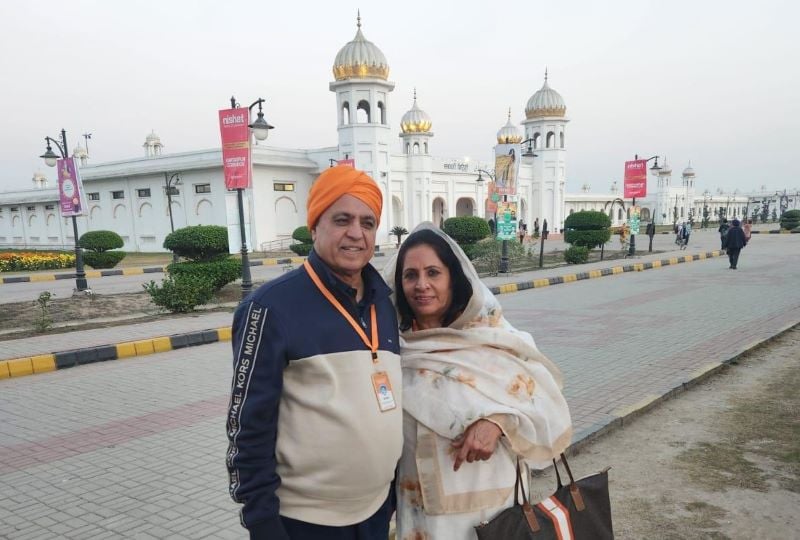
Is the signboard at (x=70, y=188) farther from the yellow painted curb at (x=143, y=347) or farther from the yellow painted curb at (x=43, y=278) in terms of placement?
the yellow painted curb at (x=143, y=347)

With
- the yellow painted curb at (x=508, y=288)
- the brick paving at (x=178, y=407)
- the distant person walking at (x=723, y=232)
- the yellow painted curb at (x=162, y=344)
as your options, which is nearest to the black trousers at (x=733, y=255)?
the distant person walking at (x=723, y=232)

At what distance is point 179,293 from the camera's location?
10.9 m

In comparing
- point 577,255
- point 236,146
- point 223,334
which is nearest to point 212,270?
point 236,146

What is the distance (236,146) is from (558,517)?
10833 millimetres

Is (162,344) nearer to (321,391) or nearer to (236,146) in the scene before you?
(236,146)

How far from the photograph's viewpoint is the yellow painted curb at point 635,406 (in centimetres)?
475

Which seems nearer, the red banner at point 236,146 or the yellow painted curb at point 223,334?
the yellow painted curb at point 223,334

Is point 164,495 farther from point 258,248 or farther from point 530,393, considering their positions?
point 258,248

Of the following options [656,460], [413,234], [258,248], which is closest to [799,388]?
[656,460]

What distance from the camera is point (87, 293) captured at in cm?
1351

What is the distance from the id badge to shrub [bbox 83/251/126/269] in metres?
23.0

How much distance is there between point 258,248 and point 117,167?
12647 mm

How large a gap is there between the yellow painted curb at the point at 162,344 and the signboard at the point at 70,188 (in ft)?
24.2

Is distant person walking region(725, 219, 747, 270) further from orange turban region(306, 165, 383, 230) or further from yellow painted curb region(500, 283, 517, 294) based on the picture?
orange turban region(306, 165, 383, 230)
